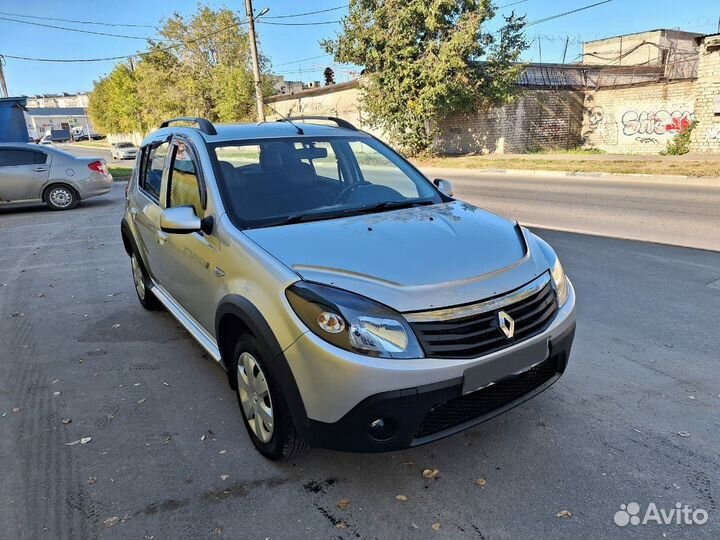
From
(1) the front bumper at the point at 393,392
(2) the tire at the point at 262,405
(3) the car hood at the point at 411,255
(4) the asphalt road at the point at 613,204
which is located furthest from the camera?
(4) the asphalt road at the point at 613,204

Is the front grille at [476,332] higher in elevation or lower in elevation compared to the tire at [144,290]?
higher

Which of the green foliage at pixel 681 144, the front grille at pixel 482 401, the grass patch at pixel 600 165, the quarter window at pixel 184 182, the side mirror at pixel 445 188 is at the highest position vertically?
the quarter window at pixel 184 182

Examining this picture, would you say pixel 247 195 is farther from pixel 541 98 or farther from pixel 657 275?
pixel 541 98

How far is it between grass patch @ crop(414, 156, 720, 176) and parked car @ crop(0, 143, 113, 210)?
13.7 metres

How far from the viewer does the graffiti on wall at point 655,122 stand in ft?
69.8

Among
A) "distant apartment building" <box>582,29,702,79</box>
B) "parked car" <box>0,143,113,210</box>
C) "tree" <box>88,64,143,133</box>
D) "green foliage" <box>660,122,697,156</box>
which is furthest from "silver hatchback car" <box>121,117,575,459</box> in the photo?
"tree" <box>88,64,143,133</box>

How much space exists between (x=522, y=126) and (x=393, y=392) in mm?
25846

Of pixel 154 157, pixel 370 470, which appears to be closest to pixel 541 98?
pixel 154 157

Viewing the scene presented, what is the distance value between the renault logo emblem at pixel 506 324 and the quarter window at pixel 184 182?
1.90 m

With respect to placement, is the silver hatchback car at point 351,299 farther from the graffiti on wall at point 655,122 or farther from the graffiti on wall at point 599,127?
the graffiti on wall at point 599,127

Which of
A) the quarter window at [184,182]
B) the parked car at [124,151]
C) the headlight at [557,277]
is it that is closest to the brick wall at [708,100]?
the headlight at [557,277]

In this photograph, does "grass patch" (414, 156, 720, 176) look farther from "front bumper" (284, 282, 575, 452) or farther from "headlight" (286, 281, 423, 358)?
"headlight" (286, 281, 423, 358)

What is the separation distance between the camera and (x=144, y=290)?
16.6 ft

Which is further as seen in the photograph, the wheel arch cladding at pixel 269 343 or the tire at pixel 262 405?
the tire at pixel 262 405
